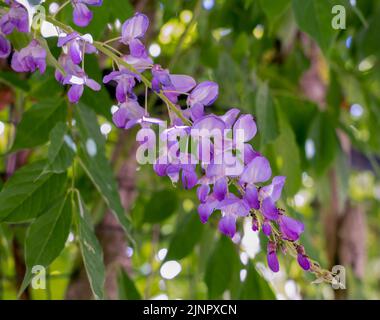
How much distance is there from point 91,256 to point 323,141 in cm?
60

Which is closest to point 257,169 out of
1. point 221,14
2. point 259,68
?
point 221,14

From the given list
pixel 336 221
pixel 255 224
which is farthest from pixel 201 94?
pixel 336 221

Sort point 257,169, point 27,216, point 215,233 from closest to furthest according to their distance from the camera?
1. point 257,169
2. point 27,216
3. point 215,233

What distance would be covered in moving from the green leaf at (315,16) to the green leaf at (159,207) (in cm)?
49

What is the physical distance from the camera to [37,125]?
851 millimetres

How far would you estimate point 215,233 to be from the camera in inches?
46.3

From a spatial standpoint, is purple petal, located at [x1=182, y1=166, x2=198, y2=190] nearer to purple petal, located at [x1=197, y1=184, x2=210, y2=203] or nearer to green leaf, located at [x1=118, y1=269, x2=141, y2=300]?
purple petal, located at [x1=197, y1=184, x2=210, y2=203]

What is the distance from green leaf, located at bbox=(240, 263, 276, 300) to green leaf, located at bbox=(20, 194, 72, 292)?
0.32 metres

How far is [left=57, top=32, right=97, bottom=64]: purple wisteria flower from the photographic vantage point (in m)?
0.49

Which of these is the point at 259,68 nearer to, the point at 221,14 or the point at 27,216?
the point at 221,14

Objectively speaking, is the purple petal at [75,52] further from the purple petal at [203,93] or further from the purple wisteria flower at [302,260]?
the purple wisteria flower at [302,260]

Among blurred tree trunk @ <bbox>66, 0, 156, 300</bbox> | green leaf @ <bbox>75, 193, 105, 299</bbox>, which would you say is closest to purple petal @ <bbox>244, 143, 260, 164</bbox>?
green leaf @ <bbox>75, 193, 105, 299</bbox>

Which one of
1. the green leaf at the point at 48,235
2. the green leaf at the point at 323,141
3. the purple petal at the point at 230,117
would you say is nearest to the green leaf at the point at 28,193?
the green leaf at the point at 48,235
